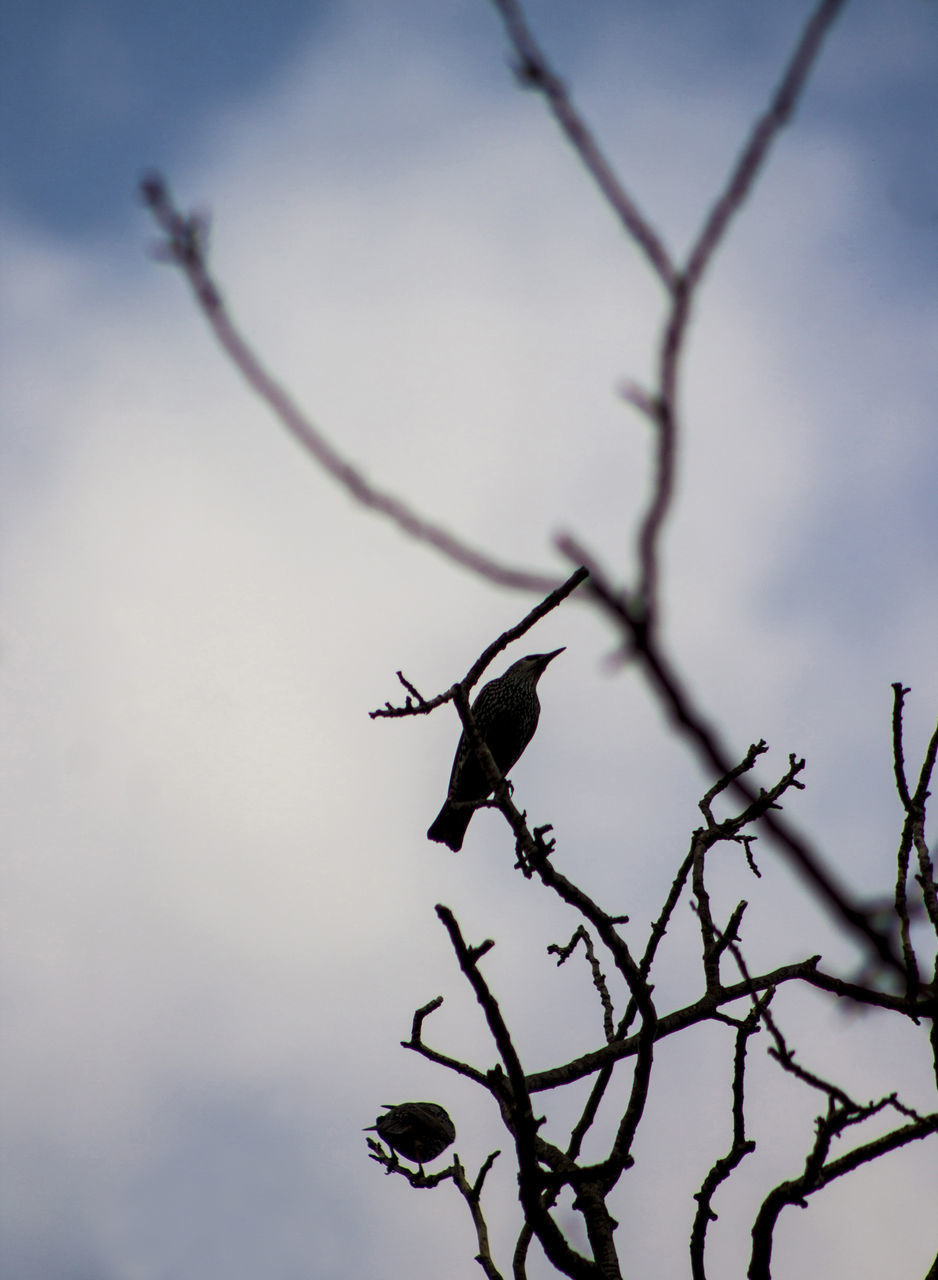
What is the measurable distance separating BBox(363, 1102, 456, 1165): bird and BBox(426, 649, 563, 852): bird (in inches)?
137

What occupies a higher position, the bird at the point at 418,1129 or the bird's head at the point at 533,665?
the bird's head at the point at 533,665

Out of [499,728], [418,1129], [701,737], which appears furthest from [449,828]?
[701,737]

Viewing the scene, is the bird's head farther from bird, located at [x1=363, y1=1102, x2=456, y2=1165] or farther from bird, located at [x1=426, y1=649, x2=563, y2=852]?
bird, located at [x1=363, y1=1102, x2=456, y2=1165]

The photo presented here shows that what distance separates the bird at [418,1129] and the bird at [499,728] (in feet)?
11.4

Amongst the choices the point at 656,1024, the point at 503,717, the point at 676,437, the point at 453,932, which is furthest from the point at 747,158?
the point at 503,717

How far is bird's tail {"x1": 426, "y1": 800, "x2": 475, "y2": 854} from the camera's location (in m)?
8.34

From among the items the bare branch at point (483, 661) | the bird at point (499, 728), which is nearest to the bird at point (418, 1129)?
the bare branch at point (483, 661)

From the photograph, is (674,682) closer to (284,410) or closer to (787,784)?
(284,410)

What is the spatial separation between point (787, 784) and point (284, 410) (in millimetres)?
4121

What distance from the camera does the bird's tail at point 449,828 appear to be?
27.4ft

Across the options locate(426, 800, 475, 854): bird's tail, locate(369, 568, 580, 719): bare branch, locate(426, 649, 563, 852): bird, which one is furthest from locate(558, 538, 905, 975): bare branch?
locate(426, 800, 475, 854): bird's tail

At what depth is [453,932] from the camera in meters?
2.73

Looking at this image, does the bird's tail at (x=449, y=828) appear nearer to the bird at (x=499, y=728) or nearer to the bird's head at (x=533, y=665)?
the bird at (x=499, y=728)

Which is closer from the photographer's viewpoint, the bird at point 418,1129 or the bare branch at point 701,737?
the bare branch at point 701,737
